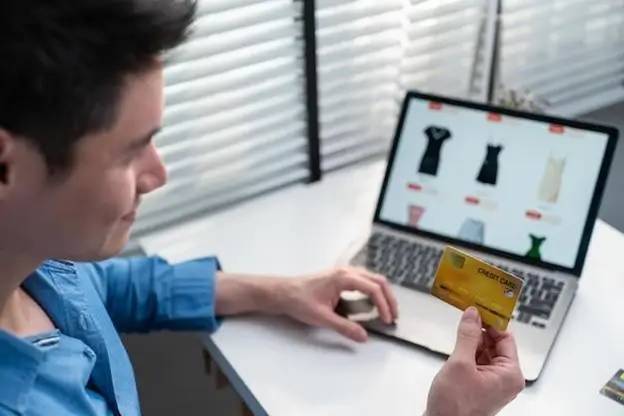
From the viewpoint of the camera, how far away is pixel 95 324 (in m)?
0.95

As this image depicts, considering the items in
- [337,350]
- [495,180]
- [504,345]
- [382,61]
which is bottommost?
[337,350]

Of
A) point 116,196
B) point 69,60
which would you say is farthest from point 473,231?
point 69,60

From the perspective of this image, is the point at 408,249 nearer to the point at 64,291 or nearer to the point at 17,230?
the point at 64,291

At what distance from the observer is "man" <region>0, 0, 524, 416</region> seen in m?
0.62

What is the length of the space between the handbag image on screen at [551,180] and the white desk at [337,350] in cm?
13

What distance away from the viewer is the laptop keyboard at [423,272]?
3.74ft

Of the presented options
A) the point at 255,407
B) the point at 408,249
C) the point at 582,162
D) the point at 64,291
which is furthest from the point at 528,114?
the point at 64,291

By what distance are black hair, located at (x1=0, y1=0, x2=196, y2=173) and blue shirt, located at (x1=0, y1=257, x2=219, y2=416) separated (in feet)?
0.74

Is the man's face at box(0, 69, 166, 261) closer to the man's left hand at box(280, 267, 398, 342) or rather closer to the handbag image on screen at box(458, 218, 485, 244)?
the man's left hand at box(280, 267, 398, 342)

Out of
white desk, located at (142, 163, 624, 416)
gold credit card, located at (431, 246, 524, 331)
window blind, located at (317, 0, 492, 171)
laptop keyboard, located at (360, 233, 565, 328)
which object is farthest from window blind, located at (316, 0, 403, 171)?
gold credit card, located at (431, 246, 524, 331)

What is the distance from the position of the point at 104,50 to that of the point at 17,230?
182 mm

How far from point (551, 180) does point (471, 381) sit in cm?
41

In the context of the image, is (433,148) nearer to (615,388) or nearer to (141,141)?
(615,388)

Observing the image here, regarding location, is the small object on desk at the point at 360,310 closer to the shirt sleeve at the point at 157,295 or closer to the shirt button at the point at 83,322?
the shirt sleeve at the point at 157,295
